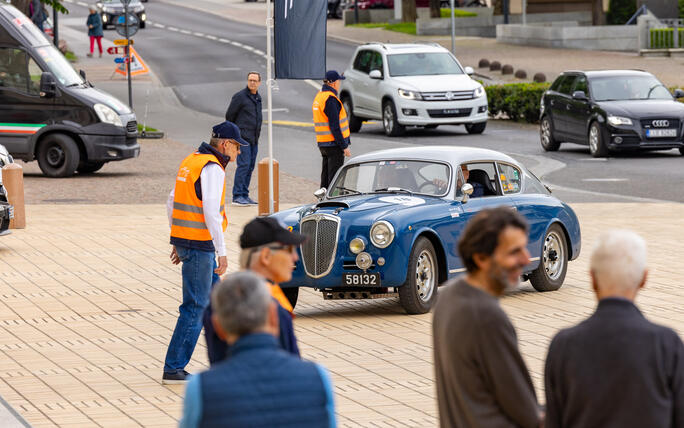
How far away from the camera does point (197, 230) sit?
939 cm

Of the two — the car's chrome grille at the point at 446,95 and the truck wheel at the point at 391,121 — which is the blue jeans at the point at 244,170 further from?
the truck wheel at the point at 391,121

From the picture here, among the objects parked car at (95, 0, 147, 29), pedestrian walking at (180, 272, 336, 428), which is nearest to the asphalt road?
parked car at (95, 0, 147, 29)

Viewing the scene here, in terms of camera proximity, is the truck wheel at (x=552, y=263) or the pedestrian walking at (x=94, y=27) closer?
the truck wheel at (x=552, y=263)

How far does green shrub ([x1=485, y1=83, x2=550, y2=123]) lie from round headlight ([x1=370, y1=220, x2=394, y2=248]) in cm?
2293

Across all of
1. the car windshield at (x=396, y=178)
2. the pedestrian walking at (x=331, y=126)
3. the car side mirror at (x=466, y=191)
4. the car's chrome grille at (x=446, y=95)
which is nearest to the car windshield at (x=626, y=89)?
the car's chrome grille at (x=446, y=95)

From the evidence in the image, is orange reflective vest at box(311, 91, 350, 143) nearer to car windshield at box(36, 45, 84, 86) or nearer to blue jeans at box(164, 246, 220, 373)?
car windshield at box(36, 45, 84, 86)

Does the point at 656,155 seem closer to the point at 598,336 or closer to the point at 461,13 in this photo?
the point at 598,336

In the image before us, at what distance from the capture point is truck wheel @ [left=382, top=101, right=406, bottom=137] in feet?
103

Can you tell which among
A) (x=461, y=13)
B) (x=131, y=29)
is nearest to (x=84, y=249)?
(x=131, y=29)

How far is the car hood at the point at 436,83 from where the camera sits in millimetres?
30747

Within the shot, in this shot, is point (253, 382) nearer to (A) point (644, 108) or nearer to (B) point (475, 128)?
(A) point (644, 108)

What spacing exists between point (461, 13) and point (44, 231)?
5007cm

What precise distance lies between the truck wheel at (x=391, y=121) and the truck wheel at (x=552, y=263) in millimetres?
17429

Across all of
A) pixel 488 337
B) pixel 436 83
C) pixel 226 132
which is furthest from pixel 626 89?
pixel 488 337
